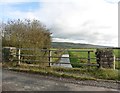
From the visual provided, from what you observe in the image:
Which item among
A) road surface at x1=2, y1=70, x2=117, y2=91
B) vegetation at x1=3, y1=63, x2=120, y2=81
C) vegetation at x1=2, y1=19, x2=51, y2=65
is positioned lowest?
road surface at x1=2, y1=70, x2=117, y2=91

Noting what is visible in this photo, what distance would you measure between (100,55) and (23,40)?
26.3 feet

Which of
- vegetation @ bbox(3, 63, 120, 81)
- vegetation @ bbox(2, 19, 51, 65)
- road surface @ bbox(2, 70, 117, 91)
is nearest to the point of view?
road surface @ bbox(2, 70, 117, 91)

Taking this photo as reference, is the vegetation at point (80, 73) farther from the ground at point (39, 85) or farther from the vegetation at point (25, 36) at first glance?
the vegetation at point (25, 36)

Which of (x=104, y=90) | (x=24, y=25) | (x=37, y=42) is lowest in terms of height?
(x=104, y=90)

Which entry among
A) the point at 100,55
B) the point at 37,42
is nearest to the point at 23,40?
the point at 37,42

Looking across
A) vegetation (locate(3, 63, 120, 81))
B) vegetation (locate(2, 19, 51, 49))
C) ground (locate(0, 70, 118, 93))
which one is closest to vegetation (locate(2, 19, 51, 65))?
vegetation (locate(2, 19, 51, 49))

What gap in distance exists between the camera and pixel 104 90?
29.0 feet

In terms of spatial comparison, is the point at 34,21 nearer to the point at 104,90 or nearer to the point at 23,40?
Answer: the point at 23,40

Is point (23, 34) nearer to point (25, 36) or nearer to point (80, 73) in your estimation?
point (25, 36)

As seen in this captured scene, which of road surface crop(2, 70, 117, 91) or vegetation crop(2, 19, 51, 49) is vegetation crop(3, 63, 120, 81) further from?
vegetation crop(2, 19, 51, 49)

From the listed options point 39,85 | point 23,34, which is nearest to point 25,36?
point 23,34

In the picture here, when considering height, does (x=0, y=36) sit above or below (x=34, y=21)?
below

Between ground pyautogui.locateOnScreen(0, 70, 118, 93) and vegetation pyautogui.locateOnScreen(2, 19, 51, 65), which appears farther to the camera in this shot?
vegetation pyautogui.locateOnScreen(2, 19, 51, 65)

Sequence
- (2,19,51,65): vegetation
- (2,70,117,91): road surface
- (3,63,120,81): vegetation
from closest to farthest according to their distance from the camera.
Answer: (2,70,117,91): road surface
(3,63,120,81): vegetation
(2,19,51,65): vegetation
